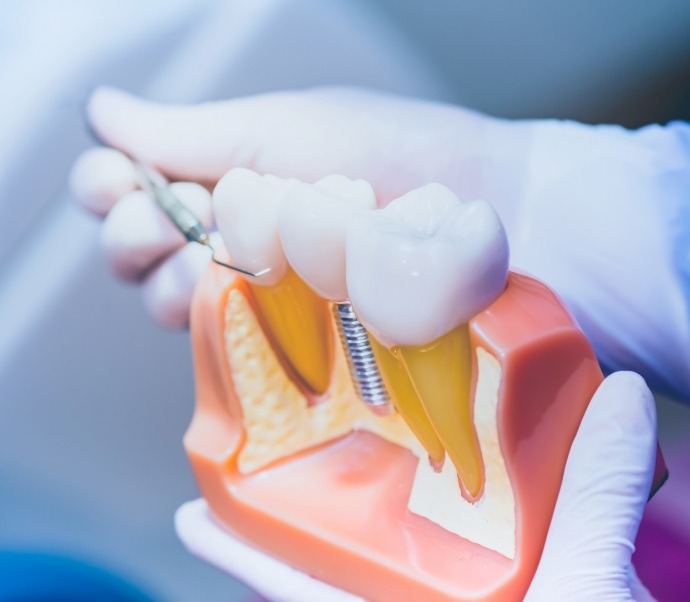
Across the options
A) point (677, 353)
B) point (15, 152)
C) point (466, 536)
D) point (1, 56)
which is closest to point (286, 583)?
point (466, 536)

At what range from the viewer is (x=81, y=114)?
4.16 feet

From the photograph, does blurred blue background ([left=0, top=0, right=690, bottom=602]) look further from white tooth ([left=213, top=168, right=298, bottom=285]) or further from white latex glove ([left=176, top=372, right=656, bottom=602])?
white latex glove ([left=176, top=372, right=656, bottom=602])

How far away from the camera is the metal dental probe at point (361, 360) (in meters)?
0.87

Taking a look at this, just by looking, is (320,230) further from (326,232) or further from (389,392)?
(389,392)

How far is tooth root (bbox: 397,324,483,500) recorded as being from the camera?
2.45ft

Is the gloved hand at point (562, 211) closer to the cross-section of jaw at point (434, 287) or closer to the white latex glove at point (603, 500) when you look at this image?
the white latex glove at point (603, 500)

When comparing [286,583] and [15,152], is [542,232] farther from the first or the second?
[15,152]

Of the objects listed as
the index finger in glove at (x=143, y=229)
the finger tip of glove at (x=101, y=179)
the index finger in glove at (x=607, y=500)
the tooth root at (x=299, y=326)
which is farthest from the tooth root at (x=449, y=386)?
the finger tip of glove at (x=101, y=179)

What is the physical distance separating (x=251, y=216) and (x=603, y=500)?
0.42 meters

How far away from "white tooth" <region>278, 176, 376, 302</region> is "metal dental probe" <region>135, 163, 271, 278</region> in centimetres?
11

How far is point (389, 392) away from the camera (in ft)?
2.73

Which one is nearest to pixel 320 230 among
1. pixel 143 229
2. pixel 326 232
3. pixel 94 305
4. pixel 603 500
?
pixel 326 232

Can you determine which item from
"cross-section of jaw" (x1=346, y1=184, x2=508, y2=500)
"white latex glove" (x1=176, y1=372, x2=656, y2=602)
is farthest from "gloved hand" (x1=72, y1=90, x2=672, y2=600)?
"cross-section of jaw" (x1=346, y1=184, x2=508, y2=500)

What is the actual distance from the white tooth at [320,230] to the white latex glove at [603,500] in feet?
0.85
